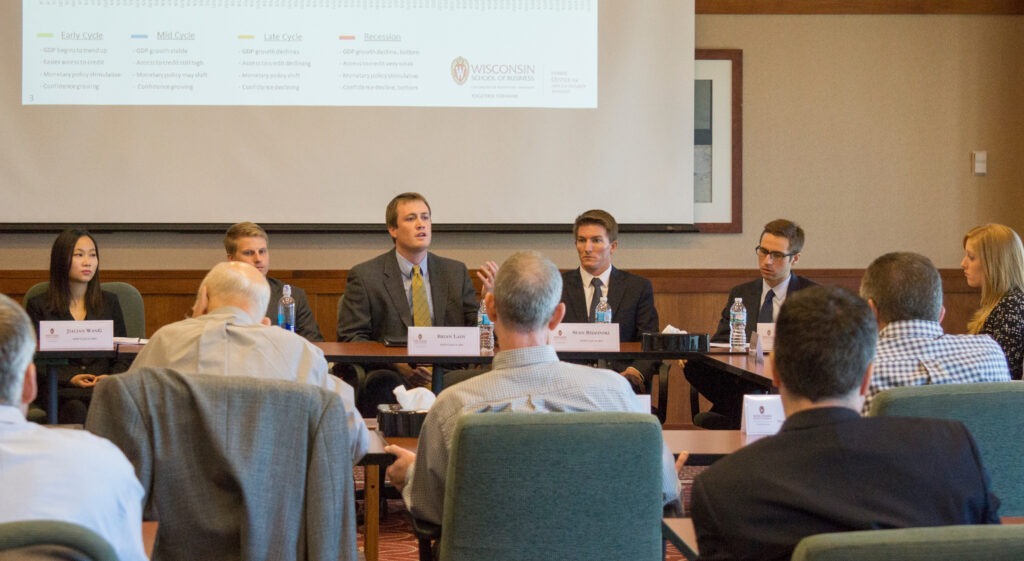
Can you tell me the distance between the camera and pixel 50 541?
129 cm

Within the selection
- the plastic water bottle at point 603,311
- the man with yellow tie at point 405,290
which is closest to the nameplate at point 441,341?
the man with yellow tie at point 405,290

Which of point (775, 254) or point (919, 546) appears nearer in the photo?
point (919, 546)

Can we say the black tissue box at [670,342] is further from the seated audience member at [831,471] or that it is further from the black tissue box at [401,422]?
the seated audience member at [831,471]

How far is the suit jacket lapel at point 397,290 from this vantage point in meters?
5.22

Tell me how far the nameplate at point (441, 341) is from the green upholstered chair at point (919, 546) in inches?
128

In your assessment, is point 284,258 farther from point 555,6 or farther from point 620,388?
point 620,388

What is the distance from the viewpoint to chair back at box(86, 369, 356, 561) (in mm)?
2268

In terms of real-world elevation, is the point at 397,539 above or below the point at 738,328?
below

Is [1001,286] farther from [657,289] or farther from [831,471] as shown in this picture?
[831,471]

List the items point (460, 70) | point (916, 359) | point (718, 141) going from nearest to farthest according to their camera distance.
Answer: point (916, 359), point (460, 70), point (718, 141)

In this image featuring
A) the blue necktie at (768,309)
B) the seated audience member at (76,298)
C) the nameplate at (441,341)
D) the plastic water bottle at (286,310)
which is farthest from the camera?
the plastic water bottle at (286,310)

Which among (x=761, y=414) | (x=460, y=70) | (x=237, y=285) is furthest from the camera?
(x=460, y=70)

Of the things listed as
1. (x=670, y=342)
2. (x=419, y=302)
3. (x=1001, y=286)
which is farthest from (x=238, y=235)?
(x=1001, y=286)

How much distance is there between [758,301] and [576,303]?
893mm
